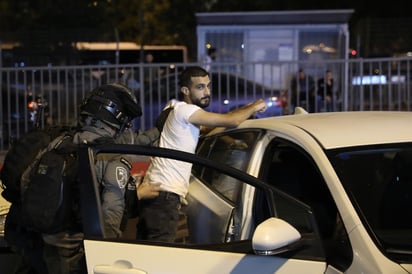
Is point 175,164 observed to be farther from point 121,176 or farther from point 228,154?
point 121,176

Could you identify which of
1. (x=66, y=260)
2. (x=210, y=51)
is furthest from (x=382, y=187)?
(x=210, y=51)

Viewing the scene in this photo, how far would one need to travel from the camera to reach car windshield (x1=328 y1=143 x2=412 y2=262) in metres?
2.69

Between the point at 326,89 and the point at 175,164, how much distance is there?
5.71 metres

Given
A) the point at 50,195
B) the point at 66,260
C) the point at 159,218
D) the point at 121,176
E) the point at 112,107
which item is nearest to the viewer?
the point at 50,195

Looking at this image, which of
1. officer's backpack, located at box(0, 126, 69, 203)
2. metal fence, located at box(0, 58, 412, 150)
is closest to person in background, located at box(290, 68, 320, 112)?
metal fence, located at box(0, 58, 412, 150)

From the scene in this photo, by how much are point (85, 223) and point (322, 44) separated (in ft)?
39.6

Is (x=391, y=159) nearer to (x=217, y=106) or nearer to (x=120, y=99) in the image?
(x=120, y=99)

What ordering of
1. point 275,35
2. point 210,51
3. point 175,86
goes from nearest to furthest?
point 175,86, point 210,51, point 275,35

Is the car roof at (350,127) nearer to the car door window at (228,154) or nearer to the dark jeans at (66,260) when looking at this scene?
the car door window at (228,154)

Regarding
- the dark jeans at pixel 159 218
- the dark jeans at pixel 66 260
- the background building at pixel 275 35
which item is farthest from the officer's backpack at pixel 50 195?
the background building at pixel 275 35

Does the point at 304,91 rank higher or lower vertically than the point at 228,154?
higher

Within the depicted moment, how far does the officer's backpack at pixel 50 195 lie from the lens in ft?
8.89

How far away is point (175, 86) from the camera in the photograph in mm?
8930

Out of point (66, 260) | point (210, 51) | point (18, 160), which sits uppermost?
point (210, 51)
